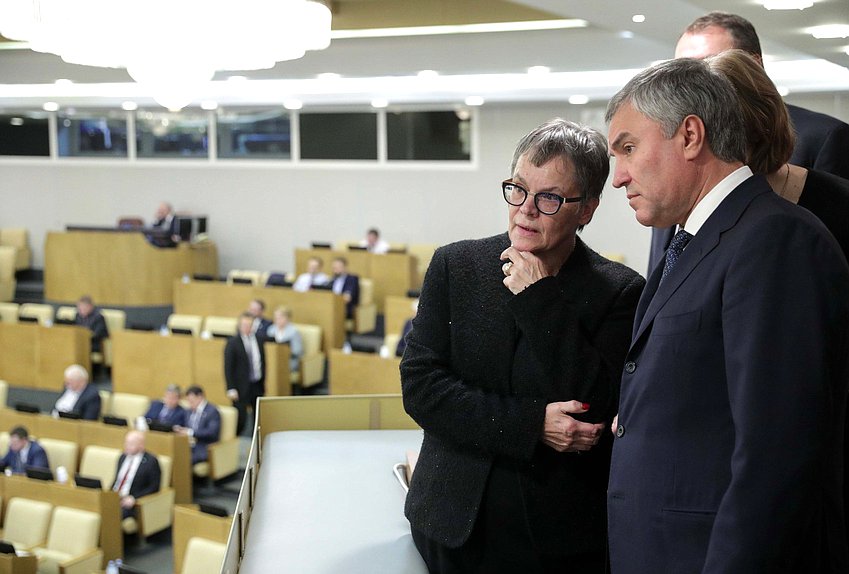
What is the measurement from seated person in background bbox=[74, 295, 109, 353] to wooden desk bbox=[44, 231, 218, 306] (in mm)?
2680

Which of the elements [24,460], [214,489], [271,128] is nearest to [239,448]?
[214,489]

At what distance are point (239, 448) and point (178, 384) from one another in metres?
1.31

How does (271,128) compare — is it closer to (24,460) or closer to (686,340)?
(24,460)

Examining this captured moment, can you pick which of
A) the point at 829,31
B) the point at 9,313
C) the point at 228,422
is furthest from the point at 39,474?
the point at 829,31

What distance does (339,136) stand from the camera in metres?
16.1

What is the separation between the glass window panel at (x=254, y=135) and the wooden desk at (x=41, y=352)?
5.98 meters

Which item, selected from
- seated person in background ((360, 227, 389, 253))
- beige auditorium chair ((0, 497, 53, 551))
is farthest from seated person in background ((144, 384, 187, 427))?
seated person in background ((360, 227, 389, 253))

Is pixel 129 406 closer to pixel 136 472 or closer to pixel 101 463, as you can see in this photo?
pixel 101 463

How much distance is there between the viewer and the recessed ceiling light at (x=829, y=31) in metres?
6.15

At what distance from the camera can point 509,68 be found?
1109 cm

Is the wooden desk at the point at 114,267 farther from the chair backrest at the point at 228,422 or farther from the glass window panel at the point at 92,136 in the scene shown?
the chair backrest at the point at 228,422

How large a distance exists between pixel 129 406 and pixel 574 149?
9093 millimetres

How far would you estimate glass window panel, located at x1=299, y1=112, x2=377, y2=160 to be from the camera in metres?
15.9

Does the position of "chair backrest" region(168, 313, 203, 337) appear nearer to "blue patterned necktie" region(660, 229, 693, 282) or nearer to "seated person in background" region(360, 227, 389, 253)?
"seated person in background" region(360, 227, 389, 253)
